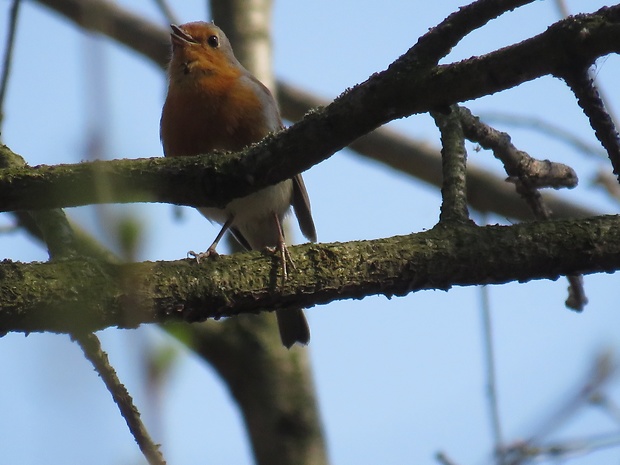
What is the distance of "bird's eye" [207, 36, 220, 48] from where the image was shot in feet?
20.7

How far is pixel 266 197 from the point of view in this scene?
5.50 m

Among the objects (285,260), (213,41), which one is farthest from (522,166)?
(213,41)

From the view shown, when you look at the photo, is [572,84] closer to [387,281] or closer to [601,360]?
[387,281]

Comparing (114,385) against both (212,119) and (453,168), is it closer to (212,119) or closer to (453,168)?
(453,168)

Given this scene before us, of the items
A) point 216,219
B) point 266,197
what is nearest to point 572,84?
point 266,197

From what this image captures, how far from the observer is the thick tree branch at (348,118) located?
2617mm

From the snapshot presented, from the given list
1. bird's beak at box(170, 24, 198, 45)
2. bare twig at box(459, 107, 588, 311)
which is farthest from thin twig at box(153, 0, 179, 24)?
bare twig at box(459, 107, 588, 311)

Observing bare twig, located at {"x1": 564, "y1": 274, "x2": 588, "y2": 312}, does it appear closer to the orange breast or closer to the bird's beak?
the orange breast

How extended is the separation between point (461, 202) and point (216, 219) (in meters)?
2.79

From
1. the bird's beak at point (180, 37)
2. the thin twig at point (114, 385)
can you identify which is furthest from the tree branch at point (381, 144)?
the thin twig at point (114, 385)

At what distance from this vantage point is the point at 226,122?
5301 millimetres

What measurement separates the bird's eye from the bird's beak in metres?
0.12

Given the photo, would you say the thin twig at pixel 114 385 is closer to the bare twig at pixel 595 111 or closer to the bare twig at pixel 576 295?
the bare twig at pixel 595 111

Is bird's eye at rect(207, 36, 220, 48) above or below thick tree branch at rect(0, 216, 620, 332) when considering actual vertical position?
above
